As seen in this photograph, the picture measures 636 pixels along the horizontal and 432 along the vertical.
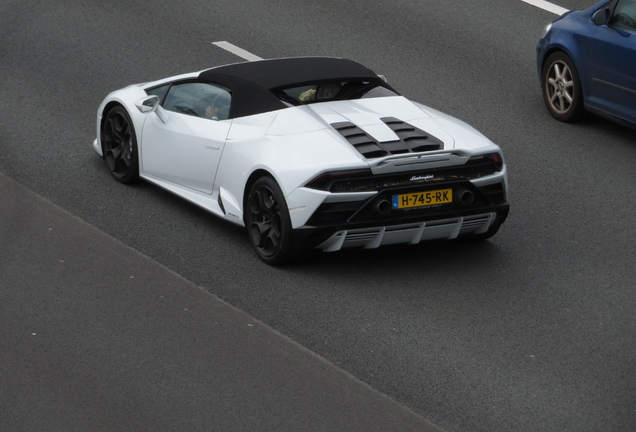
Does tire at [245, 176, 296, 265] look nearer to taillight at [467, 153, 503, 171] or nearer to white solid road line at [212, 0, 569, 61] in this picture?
taillight at [467, 153, 503, 171]

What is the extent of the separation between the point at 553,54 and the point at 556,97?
0.48 meters

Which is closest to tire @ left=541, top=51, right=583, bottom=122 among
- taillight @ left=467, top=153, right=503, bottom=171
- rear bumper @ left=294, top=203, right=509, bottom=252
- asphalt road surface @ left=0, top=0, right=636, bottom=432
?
asphalt road surface @ left=0, top=0, right=636, bottom=432

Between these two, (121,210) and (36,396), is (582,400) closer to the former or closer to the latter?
(36,396)

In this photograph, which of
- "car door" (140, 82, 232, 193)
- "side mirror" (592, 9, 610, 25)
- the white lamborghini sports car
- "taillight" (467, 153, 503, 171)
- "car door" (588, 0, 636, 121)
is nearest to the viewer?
the white lamborghini sports car

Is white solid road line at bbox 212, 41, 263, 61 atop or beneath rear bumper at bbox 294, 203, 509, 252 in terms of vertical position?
beneath

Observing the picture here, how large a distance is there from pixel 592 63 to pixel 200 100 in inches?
174

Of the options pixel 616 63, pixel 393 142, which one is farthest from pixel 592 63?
pixel 393 142

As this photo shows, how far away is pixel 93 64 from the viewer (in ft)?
41.0

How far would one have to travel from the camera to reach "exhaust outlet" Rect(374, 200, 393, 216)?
7.30 metres

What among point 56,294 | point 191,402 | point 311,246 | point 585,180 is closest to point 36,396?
point 191,402

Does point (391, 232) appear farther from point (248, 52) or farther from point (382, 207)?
point (248, 52)

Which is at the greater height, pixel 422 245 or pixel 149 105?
pixel 149 105

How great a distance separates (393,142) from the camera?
754 centimetres

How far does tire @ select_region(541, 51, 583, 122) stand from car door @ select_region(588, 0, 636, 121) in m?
0.29
